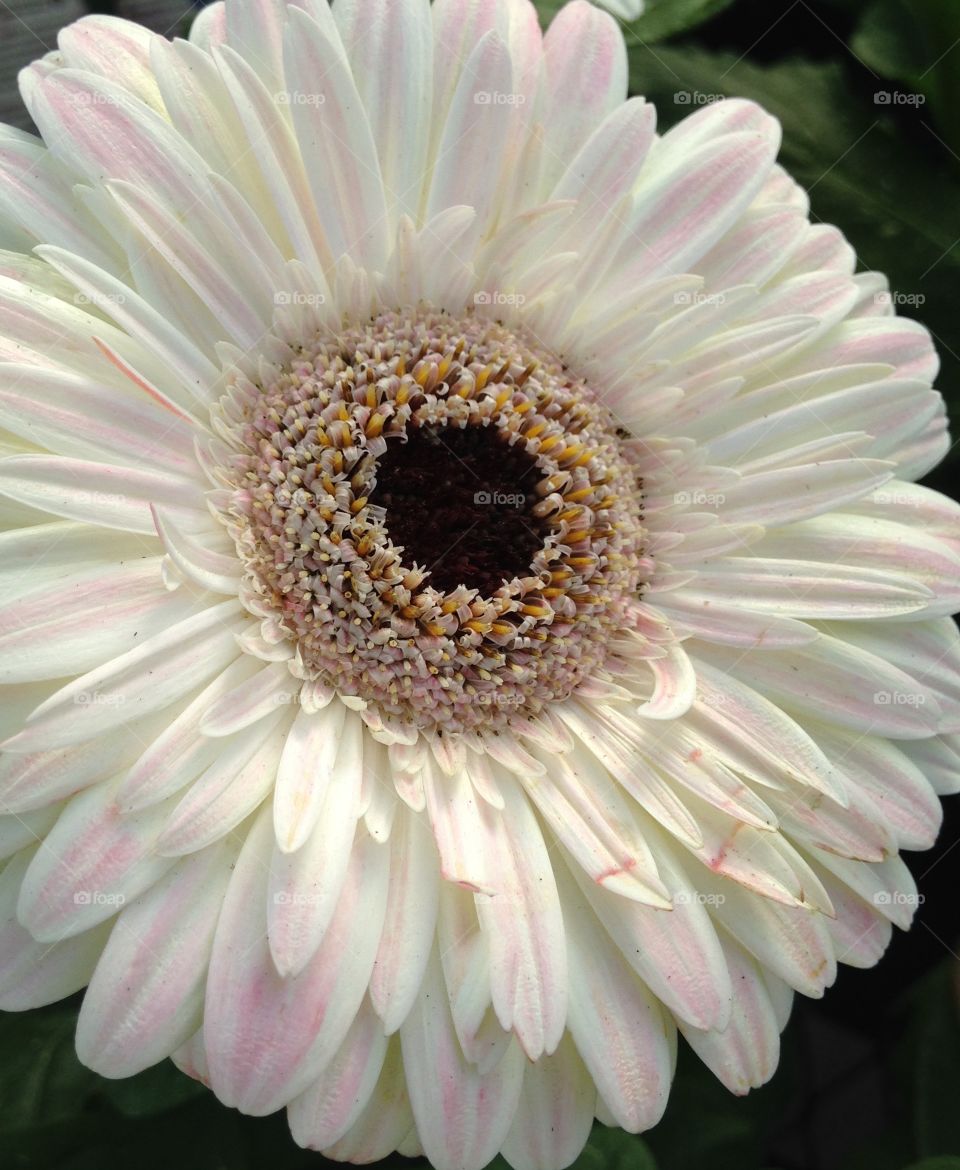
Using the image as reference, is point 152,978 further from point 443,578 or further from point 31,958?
A: point 443,578

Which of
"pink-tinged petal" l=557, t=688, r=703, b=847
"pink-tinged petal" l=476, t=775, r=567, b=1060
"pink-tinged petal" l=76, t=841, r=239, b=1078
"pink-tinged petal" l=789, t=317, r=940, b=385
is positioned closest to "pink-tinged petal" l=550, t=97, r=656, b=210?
"pink-tinged petal" l=789, t=317, r=940, b=385

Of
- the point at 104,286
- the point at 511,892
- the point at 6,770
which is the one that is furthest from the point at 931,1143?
the point at 104,286

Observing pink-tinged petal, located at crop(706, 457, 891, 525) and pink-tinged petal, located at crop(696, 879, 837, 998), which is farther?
pink-tinged petal, located at crop(706, 457, 891, 525)

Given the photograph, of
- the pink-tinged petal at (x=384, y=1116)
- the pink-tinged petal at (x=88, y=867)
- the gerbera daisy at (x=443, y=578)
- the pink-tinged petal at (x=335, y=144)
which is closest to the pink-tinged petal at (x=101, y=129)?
the gerbera daisy at (x=443, y=578)

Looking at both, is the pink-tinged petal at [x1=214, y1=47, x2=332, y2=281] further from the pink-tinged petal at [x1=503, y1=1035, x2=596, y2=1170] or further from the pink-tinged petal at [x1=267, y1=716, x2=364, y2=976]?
the pink-tinged petal at [x1=503, y1=1035, x2=596, y2=1170]

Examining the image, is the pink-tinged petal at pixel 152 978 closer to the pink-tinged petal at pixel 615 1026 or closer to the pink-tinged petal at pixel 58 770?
the pink-tinged petal at pixel 58 770

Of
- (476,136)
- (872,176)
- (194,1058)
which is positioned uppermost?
(872,176)

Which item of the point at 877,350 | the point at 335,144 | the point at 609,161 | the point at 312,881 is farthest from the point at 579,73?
the point at 312,881

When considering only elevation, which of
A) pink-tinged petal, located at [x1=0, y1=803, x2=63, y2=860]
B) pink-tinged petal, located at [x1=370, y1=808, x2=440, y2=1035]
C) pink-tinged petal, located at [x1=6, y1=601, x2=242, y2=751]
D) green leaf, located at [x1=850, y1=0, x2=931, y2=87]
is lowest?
pink-tinged petal, located at [x1=0, y1=803, x2=63, y2=860]
